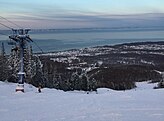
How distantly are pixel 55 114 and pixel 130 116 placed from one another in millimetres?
3599

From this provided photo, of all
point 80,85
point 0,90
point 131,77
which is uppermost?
point 0,90

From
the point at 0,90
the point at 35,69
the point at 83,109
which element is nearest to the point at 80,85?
the point at 35,69

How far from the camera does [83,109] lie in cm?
1933

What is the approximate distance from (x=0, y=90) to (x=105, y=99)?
31.3 ft

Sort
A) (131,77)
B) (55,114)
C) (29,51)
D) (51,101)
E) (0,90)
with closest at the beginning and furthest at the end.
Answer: (55,114), (51,101), (0,90), (29,51), (131,77)

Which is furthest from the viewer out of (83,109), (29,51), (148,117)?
(29,51)

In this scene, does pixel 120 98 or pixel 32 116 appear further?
pixel 120 98

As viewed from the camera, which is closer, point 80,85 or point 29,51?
point 80,85

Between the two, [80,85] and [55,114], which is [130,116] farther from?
[80,85]

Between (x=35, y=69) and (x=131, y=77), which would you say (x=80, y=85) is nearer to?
(x=35, y=69)

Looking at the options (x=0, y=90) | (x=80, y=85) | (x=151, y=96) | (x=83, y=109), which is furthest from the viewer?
(x=80, y=85)

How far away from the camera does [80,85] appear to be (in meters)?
62.8

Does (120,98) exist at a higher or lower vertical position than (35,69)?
higher

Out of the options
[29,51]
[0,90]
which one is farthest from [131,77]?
[0,90]
